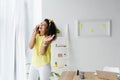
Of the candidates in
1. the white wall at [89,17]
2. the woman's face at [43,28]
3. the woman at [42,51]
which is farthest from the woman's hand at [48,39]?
the white wall at [89,17]

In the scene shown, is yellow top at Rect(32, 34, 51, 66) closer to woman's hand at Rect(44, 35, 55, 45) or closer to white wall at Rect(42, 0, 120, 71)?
woman's hand at Rect(44, 35, 55, 45)

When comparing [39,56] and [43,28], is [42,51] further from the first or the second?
[43,28]

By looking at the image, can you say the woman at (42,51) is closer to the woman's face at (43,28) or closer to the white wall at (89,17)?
the woman's face at (43,28)

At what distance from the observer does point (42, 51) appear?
3506 millimetres

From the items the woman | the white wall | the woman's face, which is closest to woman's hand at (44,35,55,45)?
the woman

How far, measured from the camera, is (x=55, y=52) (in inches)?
186

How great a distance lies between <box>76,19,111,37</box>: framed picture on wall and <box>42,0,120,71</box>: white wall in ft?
0.28

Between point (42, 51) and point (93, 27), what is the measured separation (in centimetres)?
166

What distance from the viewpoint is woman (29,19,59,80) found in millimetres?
3518

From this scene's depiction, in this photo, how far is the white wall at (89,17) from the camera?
4.74 meters

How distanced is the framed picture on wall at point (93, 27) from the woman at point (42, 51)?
1.16 metres

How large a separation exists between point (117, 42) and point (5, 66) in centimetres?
233

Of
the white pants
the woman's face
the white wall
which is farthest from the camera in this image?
the white wall

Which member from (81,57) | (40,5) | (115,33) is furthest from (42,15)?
(115,33)
